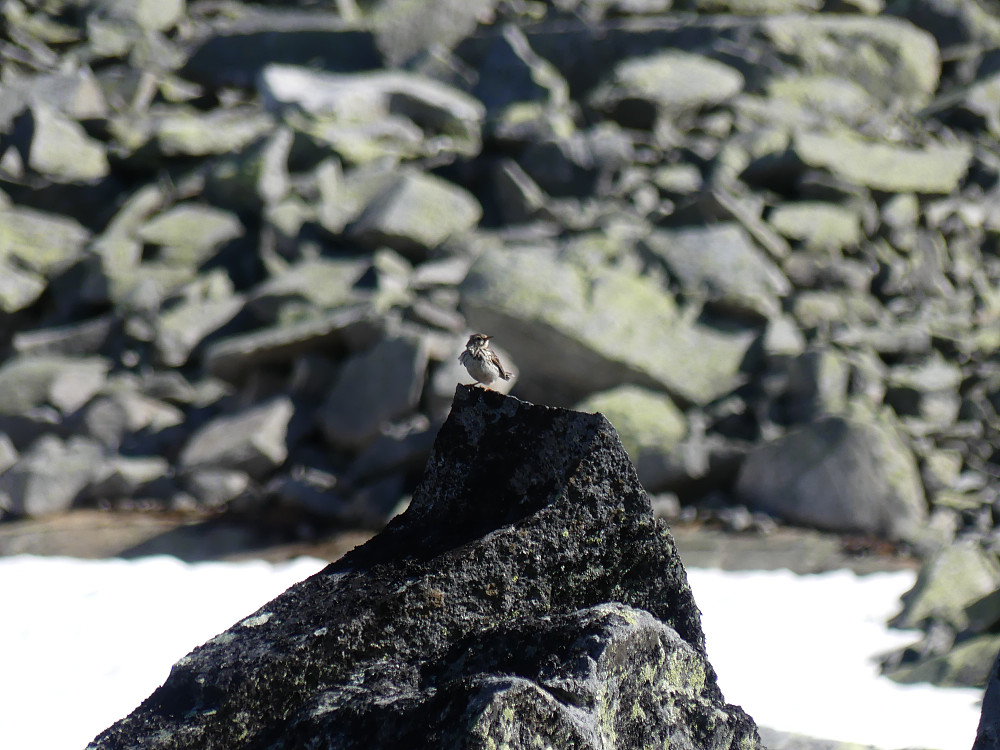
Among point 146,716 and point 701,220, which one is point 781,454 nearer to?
point 701,220

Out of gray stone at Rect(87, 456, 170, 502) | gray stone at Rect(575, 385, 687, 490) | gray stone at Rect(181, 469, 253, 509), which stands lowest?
gray stone at Rect(87, 456, 170, 502)

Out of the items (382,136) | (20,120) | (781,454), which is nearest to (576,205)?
Answer: (382,136)

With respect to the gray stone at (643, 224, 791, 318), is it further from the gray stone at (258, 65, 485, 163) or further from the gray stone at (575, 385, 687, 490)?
the gray stone at (258, 65, 485, 163)

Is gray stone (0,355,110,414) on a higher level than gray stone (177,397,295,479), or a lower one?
lower

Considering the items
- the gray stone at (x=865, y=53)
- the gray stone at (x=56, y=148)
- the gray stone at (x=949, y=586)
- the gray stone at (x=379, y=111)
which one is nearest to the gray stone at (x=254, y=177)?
the gray stone at (x=379, y=111)

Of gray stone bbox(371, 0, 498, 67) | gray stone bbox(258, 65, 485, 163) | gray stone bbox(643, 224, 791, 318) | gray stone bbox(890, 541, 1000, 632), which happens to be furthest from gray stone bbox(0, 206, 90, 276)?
gray stone bbox(890, 541, 1000, 632)

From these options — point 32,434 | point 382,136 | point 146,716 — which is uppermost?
point 146,716

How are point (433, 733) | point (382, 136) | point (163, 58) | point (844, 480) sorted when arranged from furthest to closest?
point (163, 58) → point (382, 136) → point (844, 480) → point (433, 733)
